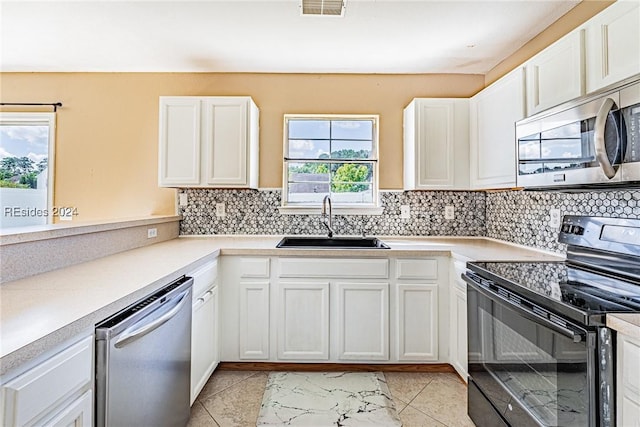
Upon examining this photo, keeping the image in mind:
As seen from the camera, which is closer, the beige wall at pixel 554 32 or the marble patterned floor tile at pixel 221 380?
the beige wall at pixel 554 32

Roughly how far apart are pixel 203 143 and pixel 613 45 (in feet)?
8.45

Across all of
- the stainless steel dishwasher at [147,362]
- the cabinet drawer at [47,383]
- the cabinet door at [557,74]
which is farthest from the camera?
the cabinet door at [557,74]

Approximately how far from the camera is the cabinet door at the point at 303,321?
2.46m

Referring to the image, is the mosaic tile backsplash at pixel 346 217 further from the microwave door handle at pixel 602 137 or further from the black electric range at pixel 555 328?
the microwave door handle at pixel 602 137

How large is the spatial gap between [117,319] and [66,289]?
0.30 metres

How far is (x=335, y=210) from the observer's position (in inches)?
124

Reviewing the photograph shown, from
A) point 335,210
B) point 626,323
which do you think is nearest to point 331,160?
point 335,210

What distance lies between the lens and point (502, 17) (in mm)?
2275

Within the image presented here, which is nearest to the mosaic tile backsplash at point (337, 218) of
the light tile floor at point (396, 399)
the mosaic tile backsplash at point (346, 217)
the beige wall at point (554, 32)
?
the mosaic tile backsplash at point (346, 217)

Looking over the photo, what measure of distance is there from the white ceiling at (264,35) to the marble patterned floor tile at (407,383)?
2.43 m

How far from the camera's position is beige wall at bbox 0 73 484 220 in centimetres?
322

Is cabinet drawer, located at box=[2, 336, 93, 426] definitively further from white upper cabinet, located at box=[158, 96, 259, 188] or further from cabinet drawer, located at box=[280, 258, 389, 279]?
white upper cabinet, located at box=[158, 96, 259, 188]

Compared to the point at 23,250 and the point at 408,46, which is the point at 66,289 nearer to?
the point at 23,250

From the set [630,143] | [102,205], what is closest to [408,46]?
[630,143]
